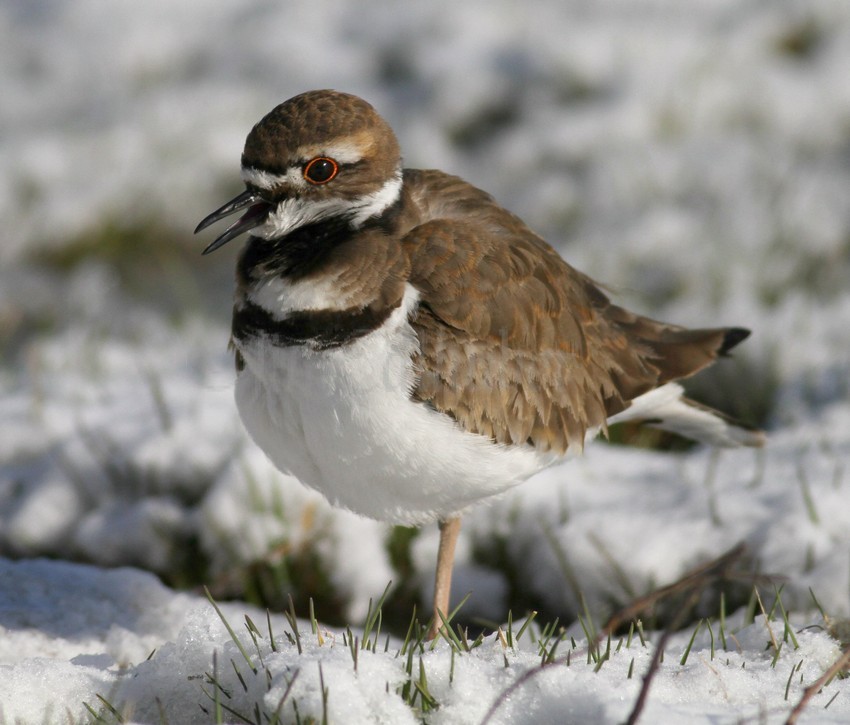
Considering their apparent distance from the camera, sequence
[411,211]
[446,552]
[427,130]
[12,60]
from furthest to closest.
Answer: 1. [12,60]
2. [427,130]
3. [446,552]
4. [411,211]

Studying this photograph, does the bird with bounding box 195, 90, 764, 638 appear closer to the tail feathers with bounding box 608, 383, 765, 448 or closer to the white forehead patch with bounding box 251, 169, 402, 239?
the white forehead patch with bounding box 251, 169, 402, 239

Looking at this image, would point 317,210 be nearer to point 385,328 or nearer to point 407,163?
point 385,328

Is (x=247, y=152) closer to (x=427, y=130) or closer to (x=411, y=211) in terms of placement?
(x=411, y=211)

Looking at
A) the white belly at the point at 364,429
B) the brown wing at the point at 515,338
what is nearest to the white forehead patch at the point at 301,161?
the brown wing at the point at 515,338

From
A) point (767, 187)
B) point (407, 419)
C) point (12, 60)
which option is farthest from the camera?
point (12, 60)

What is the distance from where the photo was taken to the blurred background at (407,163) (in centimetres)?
485

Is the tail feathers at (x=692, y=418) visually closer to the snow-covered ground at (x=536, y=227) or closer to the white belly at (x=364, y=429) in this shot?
the snow-covered ground at (x=536, y=227)

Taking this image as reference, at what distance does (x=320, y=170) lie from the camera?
3652mm

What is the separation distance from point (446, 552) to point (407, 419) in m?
0.90

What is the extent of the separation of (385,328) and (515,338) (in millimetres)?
556

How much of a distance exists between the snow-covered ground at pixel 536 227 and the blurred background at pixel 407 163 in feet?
0.07

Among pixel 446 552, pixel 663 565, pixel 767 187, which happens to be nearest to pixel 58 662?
pixel 446 552

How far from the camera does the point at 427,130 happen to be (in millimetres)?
8180

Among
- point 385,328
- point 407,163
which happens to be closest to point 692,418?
point 385,328
